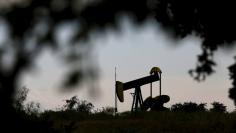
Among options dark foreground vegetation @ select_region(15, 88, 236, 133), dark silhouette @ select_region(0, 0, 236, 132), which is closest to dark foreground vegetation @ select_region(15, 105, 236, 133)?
dark foreground vegetation @ select_region(15, 88, 236, 133)

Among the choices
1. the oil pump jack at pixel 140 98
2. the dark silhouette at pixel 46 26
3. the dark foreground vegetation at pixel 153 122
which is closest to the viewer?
the dark silhouette at pixel 46 26

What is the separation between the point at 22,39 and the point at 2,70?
0.13 m

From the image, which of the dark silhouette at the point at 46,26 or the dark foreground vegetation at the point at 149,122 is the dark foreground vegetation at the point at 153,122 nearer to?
the dark foreground vegetation at the point at 149,122

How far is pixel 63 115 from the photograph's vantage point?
4525cm

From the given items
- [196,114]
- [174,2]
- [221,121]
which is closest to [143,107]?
[196,114]

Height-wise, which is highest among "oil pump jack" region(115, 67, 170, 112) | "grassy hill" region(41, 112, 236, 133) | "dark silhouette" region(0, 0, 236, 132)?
"oil pump jack" region(115, 67, 170, 112)

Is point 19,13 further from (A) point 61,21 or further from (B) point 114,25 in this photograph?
(B) point 114,25

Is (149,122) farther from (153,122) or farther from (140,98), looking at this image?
(140,98)

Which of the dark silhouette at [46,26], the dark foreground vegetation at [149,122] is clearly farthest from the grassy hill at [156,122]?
the dark silhouette at [46,26]

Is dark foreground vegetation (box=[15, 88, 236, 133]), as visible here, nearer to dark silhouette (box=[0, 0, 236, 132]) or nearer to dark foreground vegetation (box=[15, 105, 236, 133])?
dark foreground vegetation (box=[15, 105, 236, 133])

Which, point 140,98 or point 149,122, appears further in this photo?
point 140,98

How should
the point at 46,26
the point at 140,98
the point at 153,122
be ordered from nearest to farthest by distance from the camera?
the point at 46,26 → the point at 153,122 → the point at 140,98

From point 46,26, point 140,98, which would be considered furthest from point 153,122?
point 46,26

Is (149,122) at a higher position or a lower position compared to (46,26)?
higher
